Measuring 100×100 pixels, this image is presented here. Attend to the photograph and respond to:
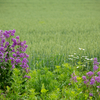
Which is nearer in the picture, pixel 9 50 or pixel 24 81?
pixel 9 50

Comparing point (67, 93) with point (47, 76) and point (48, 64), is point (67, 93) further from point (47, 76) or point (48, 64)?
point (48, 64)

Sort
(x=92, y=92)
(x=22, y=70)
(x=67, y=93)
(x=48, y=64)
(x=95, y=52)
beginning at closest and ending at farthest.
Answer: (x=67, y=93) → (x=92, y=92) → (x=22, y=70) → (x=48, y=64) → (x=95, y=52)

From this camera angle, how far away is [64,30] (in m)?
8.38

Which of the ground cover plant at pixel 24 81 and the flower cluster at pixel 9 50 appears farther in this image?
the flower cluster at pixel 9 50

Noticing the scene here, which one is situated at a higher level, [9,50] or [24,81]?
[9,50]

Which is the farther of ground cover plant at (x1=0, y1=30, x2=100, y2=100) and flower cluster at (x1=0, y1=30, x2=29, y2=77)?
flower cluster at (x1=0, y1=30, x2=29, y2=77)

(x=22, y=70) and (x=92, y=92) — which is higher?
(x=22, y=70)

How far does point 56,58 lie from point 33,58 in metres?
0.57

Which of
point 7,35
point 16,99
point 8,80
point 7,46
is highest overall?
point 7,35

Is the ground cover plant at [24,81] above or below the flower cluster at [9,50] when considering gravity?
below

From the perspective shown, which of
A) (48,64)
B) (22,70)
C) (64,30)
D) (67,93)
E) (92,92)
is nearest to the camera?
(67,93)

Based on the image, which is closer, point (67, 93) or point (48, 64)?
point (67, 93)

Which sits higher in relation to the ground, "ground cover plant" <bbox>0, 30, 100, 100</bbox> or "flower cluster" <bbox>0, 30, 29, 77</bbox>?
"flower cluster" <bbox>0, 30, 29, 77</bbox>

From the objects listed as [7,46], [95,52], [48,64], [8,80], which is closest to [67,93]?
[8,80]
